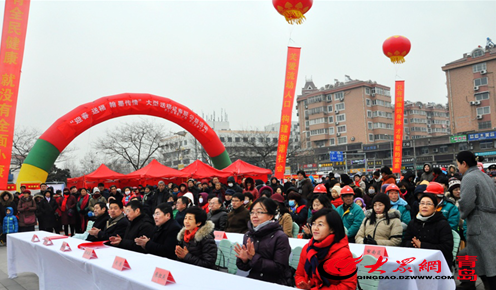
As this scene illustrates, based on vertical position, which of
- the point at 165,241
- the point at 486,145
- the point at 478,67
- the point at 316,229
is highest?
the point at 478,67

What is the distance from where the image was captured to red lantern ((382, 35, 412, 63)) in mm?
14578

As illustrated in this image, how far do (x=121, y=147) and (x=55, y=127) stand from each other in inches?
882

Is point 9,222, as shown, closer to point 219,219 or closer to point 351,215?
point 219,219

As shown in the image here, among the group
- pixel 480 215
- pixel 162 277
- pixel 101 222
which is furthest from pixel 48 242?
pixel 480 215

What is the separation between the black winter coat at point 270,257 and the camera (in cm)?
336

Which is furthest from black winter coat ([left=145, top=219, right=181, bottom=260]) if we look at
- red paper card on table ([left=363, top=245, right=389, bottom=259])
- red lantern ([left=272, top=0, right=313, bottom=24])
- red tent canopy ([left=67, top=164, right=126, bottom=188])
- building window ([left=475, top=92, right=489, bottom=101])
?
building window ([left=475, top=92, right=489, bottom=101])

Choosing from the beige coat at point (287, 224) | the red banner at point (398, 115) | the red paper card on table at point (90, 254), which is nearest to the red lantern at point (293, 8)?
the red banner at point (398, 115)

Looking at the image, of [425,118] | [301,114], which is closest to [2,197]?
[301,114]

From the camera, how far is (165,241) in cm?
446

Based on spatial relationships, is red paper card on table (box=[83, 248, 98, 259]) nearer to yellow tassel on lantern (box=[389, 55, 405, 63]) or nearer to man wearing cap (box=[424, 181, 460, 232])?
man wearing cap (box=[424, 181, 460, 232])

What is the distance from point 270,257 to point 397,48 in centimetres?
1357

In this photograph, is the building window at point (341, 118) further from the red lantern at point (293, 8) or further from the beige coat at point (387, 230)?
the beige coat at point (387, 230)

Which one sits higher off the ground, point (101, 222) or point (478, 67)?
point (478, 67)

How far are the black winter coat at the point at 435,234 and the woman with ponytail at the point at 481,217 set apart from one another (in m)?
0.22
